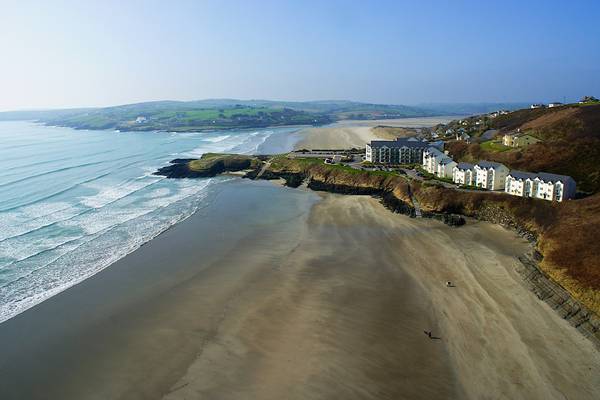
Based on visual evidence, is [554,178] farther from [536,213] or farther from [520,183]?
[536,213]

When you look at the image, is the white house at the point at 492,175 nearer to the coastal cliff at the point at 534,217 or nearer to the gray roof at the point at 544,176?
the gray roof at the point at 544,176

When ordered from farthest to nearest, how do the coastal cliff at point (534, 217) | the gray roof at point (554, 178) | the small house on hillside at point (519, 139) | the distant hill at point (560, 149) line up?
the small house on hillside at point (519, 139) < the distant hill at point (560, 149) < the gray roof at point (554, 178) < the coastal cliff at point (534, 217)

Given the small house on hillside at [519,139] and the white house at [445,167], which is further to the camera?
the small house on hillside at [519,139]

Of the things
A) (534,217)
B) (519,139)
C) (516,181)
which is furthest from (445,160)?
(534,217)

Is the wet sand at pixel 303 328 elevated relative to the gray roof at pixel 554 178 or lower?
lower

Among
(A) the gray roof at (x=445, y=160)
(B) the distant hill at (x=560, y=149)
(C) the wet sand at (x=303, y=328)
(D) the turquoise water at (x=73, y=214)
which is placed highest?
(B) the distant hill at (x=560, y=149)

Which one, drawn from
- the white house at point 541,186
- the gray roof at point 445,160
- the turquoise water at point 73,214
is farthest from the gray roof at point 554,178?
the turquoise water at point 73,214

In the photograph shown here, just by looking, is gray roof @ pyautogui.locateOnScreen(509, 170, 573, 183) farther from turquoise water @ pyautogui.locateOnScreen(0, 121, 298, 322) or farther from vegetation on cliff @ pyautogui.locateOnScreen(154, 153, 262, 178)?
vegetation on cliff @ pyautogui.locateOnScreen(154, 153, 262, 178)
